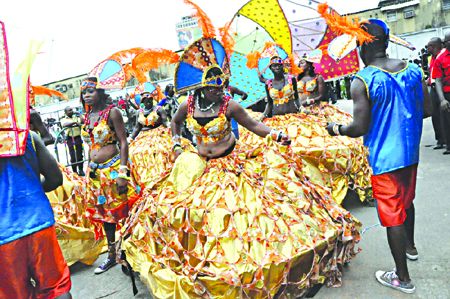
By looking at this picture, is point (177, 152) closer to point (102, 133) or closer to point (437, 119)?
point (102, 133)

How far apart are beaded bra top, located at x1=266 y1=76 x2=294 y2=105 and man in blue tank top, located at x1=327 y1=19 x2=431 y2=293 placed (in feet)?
8.87

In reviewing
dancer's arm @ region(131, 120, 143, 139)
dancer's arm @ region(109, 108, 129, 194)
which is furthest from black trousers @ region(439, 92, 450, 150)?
dancer's arm @ region(109, 108, 129, 194)

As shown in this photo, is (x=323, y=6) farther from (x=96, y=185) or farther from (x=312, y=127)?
(x=96, y=185)

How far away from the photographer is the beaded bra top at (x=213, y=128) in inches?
125

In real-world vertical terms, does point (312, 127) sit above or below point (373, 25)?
below

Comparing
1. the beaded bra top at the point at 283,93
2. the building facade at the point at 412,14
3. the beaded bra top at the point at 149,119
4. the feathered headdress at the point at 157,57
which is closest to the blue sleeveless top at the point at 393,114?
the feathered headdress at the point at 157,57

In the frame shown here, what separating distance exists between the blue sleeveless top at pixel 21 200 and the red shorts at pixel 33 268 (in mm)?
49

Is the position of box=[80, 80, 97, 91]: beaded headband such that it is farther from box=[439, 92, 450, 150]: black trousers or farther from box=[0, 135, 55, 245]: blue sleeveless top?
box=[439, 92, 450, 150]: black trousers

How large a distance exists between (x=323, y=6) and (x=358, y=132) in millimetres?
1237

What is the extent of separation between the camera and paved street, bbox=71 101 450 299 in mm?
2779

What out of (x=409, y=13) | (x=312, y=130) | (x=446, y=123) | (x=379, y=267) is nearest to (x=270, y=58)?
(x=312, y=130)

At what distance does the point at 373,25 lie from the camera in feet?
8.85

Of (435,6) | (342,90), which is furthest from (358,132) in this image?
(435,6)

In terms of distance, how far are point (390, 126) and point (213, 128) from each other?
4.61ft
